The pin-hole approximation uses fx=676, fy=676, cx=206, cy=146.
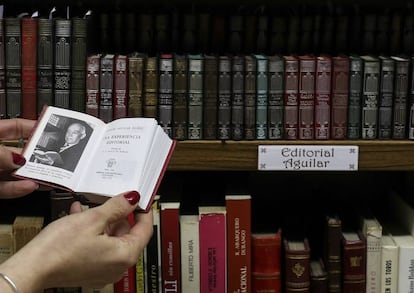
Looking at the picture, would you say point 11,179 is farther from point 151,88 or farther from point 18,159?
point 151,88

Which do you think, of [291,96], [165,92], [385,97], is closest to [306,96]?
[291,96]

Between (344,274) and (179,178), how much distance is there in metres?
0.39

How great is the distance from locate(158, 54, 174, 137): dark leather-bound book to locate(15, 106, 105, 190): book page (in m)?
0.13

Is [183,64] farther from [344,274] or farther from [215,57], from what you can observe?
[344,274]

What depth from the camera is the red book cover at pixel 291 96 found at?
110 centimetres

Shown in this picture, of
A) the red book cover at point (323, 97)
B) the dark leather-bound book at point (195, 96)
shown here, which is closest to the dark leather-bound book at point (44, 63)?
the dark leather-bound book at point (195, 96)

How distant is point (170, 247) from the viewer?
117cm

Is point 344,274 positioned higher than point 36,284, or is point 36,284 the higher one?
point 36,284

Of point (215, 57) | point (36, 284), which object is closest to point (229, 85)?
point (215, 57)

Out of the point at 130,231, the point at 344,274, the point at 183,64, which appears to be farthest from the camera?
the point at 344,274

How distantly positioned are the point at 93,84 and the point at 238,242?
367mm

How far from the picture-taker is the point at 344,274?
1204 mm

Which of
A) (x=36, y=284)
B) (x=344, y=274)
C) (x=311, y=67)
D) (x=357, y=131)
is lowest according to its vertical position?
(x=344, y=274)

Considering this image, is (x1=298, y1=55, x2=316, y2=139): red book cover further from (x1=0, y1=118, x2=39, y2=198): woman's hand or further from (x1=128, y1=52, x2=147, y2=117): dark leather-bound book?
(x1=0, y1=118, x2=39, y2=198): woman's hand
